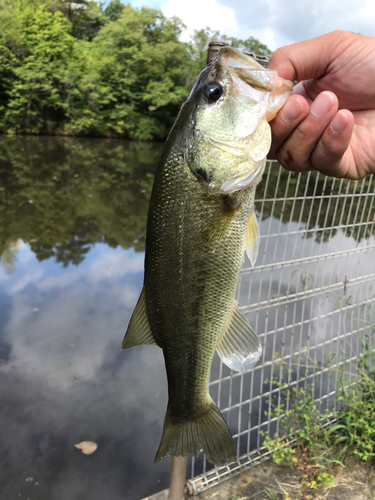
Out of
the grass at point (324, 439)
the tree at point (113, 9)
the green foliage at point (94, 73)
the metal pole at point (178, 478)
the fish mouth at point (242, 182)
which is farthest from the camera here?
the tree at point (113, 9)

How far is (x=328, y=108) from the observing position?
1392mm

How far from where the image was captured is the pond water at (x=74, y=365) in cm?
Result: 278

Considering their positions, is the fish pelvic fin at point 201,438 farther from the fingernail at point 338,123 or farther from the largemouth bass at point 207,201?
the fingernail at point 338,123

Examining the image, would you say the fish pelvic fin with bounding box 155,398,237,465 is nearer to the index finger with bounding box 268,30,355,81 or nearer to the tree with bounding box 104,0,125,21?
the index finger with bounding box 268,30,355,81

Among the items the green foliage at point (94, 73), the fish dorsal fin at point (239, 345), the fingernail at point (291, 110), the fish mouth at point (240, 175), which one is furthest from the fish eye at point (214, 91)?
the green foliage at point (94, 73)

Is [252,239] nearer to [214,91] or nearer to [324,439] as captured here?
[214,91]

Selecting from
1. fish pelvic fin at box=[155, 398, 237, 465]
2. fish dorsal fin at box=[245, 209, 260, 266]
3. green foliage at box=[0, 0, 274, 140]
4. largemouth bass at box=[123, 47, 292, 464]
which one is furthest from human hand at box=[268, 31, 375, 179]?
green foliage at box=[0, 0, 274, 140]

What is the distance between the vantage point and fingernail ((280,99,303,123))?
4.49 feet

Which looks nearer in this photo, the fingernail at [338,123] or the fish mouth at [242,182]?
the fish mouth at [242,182]

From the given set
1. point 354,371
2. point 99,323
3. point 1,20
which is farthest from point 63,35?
point 354,371

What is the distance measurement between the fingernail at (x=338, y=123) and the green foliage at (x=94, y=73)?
2471 centimetres

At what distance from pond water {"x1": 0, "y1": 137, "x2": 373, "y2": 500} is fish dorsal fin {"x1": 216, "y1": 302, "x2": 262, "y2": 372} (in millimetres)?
1199

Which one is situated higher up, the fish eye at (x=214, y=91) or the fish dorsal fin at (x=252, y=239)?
the fish eye at (x=214, y=91)

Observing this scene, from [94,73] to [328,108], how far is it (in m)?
27.7
